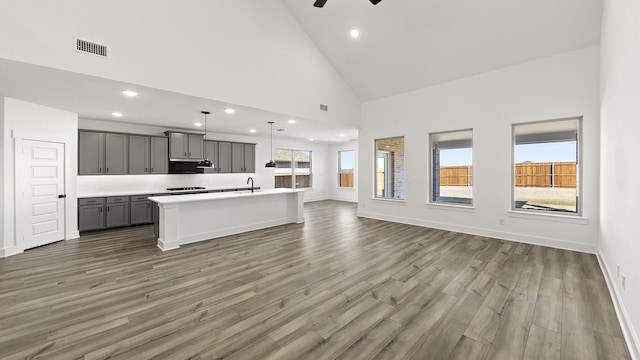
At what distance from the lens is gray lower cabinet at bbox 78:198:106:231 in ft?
18.3

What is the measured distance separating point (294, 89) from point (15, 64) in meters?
3.91

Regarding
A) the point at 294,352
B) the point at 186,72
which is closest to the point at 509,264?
the point at 294,352

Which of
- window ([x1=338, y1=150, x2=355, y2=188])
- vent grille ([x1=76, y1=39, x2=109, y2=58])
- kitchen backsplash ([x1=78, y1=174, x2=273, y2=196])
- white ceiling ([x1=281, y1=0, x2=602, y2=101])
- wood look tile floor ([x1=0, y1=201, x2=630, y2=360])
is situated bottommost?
wood look tile floor ([x1=0, y1=201, x2=630, y2=360])

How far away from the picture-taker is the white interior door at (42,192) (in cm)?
442

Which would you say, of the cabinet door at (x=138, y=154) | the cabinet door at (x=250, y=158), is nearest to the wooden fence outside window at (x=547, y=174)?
the cabinet door at (x=250, y=158)

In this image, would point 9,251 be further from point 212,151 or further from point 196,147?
point 212,151

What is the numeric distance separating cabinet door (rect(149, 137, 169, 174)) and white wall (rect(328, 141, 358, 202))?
6.64m

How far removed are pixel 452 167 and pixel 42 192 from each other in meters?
8.15

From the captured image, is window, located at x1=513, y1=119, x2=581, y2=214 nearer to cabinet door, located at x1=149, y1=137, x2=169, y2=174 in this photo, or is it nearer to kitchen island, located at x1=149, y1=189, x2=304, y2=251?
kitchen island, located at x1=149, y1=189, x2=304, y2=251

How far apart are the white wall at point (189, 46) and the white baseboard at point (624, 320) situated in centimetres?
519

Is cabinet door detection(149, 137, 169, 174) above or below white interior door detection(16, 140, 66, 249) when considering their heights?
above

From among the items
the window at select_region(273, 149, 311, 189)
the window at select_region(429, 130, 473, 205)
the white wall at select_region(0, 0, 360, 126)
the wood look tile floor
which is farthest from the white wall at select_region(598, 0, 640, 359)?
the window at select_region(273, 149, 311, 189)

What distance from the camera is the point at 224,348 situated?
1.94 metres

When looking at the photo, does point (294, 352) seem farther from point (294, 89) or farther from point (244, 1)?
point (244, 1)
